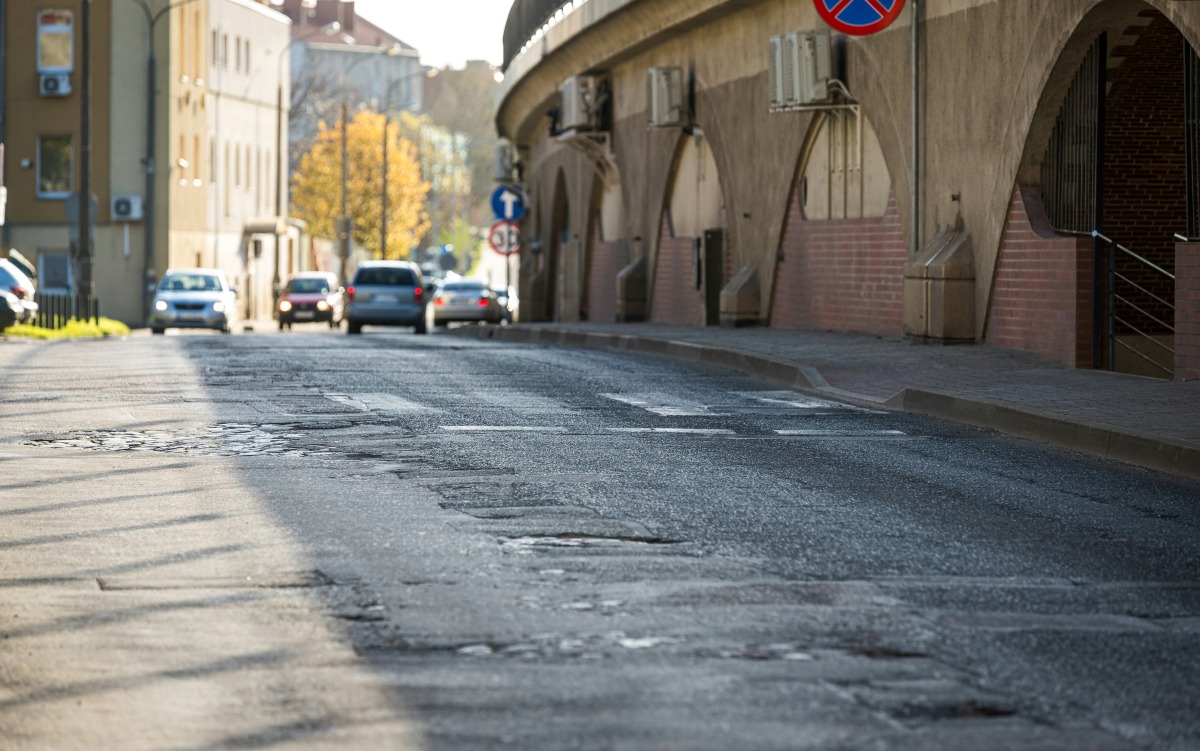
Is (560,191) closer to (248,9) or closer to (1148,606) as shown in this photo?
(248,9)

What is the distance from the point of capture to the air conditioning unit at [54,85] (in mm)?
60500

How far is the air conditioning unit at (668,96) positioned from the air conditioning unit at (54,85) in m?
31.8

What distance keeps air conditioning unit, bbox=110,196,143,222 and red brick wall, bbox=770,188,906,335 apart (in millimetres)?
36210

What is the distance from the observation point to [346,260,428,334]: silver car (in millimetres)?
42906

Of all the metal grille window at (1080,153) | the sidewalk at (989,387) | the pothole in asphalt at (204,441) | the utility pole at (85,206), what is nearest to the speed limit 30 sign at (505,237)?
the utility pole at (85,206)

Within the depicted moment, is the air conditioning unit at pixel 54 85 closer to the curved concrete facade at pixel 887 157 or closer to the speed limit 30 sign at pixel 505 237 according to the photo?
the speed limit 30 sign at pixel 505 237

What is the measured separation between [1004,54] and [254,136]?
191ft

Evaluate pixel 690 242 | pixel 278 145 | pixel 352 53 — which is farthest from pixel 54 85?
pixel 352 53

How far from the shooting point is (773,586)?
7.35 metres

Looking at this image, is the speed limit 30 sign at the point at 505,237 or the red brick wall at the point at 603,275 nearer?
the red brick wall at the point at 603,275

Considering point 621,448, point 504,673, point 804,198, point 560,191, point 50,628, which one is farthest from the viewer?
point 560,191

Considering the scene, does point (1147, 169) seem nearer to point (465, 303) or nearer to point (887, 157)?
point (887, 157)

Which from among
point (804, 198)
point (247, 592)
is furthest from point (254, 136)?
point (247, 592)

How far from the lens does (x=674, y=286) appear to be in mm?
35969
